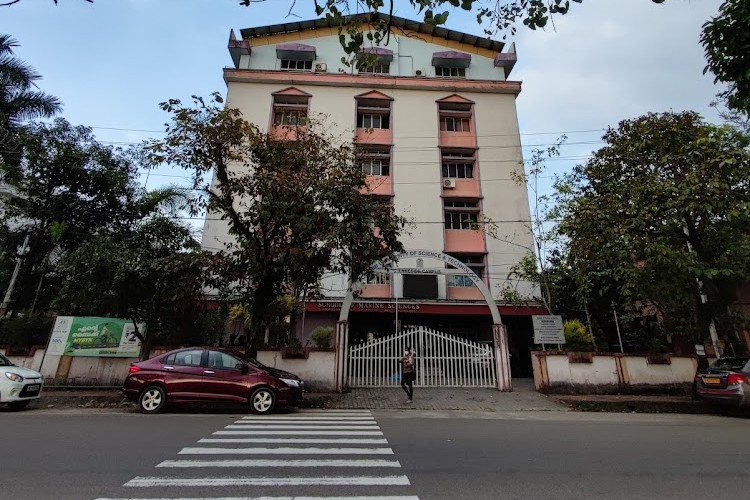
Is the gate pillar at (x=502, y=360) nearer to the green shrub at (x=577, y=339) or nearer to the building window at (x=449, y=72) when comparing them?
the green shrub at (x=577, y=339)

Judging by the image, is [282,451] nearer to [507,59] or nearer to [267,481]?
[267,481]

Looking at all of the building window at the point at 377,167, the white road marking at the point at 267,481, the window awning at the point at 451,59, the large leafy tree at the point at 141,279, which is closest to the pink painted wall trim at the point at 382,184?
the building window at the point at 377,167

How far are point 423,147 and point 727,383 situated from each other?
57.0 feet

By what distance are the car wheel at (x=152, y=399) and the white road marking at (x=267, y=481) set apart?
5.88m

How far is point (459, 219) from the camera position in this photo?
23.2 m

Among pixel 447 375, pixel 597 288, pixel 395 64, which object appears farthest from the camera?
pixel 395 64

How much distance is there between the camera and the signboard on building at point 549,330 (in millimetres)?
14508

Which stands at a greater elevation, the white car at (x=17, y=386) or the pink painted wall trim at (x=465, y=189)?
the pink painted wall trim at (x=465, y=189)

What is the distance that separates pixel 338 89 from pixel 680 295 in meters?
20.3

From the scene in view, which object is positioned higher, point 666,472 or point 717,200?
point 717,200

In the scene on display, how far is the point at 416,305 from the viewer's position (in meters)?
19.6

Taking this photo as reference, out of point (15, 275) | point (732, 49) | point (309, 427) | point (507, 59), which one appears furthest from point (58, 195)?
point (507, 59)

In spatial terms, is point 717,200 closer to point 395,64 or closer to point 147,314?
point 147,314

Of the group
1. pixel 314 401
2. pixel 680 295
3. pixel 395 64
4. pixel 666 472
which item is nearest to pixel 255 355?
pixel 314 401
